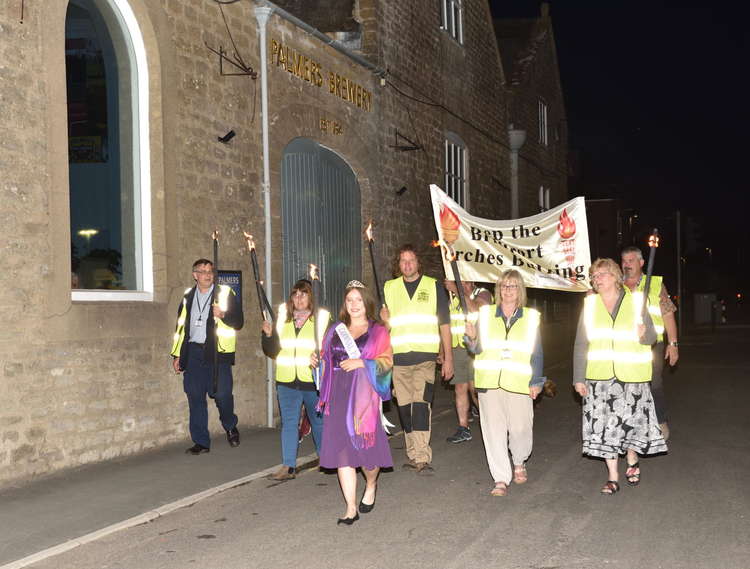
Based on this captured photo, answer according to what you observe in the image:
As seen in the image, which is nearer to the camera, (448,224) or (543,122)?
(448,224)

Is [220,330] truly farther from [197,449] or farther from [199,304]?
[197,449]

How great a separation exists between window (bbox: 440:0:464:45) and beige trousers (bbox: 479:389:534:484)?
13.1 meters

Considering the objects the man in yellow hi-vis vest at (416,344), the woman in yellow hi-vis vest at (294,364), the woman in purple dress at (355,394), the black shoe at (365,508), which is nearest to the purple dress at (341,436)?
the woman in purple dress at (355,394)

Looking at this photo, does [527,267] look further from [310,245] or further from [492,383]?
[492,383]

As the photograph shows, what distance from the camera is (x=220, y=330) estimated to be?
32.4ft

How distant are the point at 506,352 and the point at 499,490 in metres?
1.07

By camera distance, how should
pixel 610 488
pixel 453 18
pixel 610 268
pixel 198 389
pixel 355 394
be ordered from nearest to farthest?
pixel 355 394 < pixel 610 488 < pixel 610 268 < pixel 198 389 < pixel 453 18

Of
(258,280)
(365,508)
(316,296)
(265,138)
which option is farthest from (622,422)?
(265,138)

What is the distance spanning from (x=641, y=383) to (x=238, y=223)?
5.60 m

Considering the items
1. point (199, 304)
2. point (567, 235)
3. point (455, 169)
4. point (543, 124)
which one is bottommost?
point (199, 304)

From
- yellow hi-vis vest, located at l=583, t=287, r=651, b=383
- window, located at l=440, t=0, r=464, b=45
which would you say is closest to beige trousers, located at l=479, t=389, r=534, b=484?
yellow hi-vis vest, located at l=583, t=287, r=651, b=383

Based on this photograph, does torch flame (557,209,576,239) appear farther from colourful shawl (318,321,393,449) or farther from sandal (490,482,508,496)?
colourful shawl (318,321,393,449)

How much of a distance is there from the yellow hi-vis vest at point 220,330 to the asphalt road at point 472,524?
6.05ft

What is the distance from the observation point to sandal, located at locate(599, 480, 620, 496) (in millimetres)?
7520
